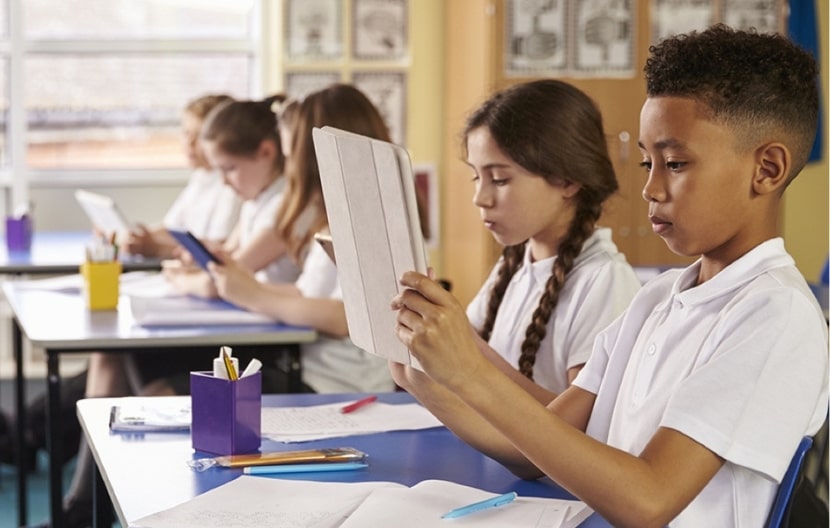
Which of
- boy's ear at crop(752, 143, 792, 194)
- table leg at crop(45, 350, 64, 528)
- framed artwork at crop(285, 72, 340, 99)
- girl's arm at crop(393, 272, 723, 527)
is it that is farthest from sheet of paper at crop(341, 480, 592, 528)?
framed artwork at crop(285, 72, 340, 99)

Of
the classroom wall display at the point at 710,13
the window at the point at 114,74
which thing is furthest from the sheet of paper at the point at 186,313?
the classroom wall display at the point at 710,13

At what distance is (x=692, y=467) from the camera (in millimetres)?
1226

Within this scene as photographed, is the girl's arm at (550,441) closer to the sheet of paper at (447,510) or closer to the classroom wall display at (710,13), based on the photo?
the sheet of paper at (447,510)

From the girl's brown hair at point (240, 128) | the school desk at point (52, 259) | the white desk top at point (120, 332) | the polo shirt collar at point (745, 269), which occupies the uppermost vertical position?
the girl's brown hair at point (240, 128)

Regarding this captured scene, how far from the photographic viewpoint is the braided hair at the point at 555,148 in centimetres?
203

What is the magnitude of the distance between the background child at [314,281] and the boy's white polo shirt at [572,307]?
57cm

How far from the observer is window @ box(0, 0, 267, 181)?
5.37 meters

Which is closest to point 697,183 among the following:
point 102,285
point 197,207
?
point 102,285

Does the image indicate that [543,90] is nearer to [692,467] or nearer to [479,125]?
[479,125]

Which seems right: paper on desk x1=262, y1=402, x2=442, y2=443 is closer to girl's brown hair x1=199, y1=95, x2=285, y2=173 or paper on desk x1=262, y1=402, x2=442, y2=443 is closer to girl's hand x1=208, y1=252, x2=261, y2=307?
girl's hand x1=208, y1=252, x2=261, y2=307

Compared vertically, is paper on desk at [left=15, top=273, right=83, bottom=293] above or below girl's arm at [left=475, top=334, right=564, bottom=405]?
below

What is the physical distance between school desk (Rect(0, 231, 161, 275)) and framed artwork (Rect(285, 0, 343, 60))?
1251mm

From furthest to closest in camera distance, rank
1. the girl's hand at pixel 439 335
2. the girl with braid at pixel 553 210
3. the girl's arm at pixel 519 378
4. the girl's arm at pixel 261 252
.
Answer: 1. the girl's arm at pixel 261 252
2. the girl with braid at pixel 553 210
3. the girl's arm at pixel 519 378
4. the girl's hand at pixel 439 335

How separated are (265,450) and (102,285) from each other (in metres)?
1.51
